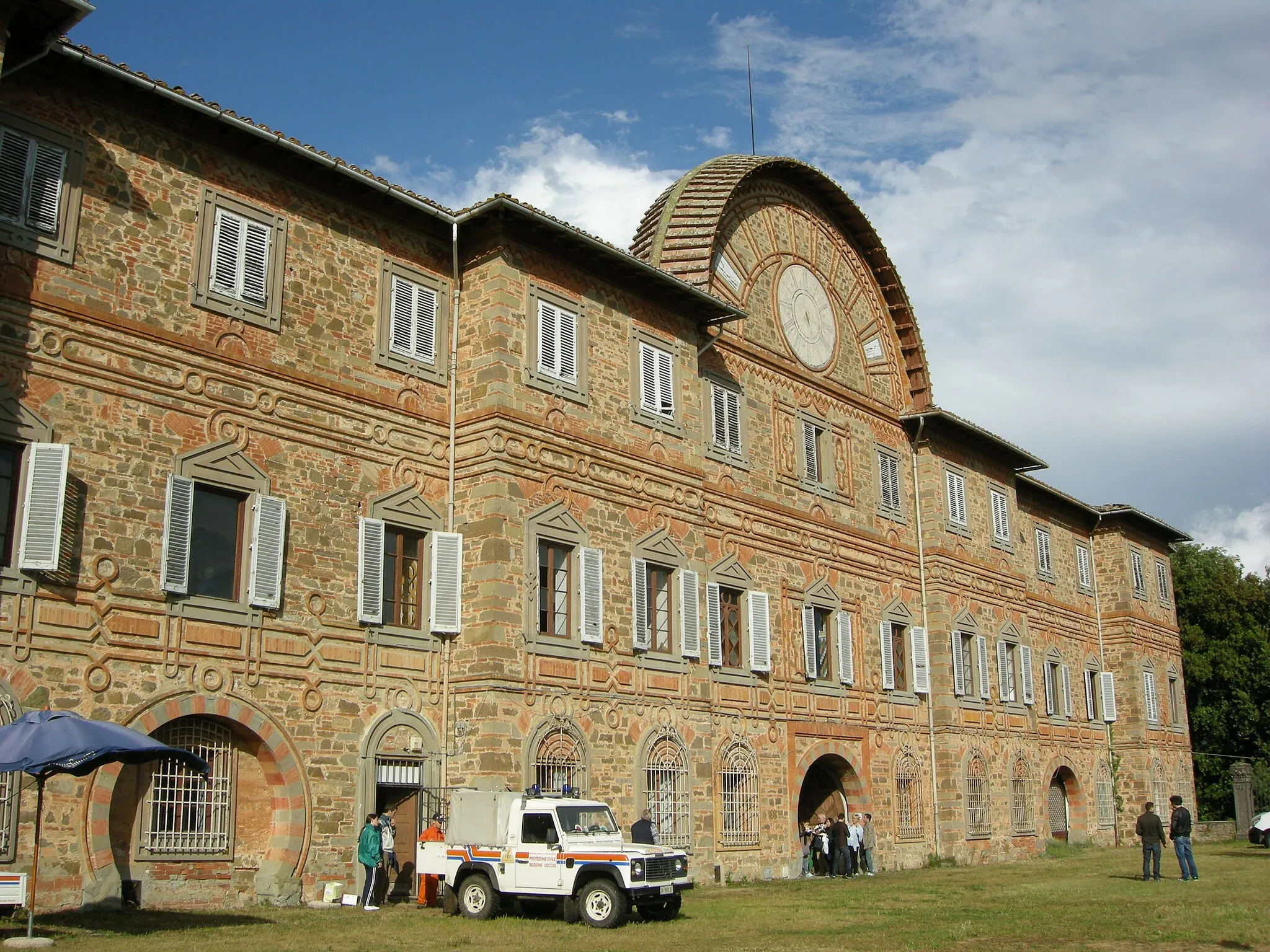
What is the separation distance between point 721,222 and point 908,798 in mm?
13807

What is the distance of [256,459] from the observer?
1725cm

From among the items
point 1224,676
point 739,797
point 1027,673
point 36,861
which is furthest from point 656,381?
point 1224,676

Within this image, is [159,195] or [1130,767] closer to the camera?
[159,195]

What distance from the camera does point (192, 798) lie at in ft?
52.6

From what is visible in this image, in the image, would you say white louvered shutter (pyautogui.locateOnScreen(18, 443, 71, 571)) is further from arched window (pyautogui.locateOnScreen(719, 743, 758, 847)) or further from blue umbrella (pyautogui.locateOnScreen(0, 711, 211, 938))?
arched window (pyautogui.locateOnScreen(719, 743, 758, 847))

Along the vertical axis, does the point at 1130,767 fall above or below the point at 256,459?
below

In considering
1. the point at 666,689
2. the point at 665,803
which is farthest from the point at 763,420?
the point at 665,803

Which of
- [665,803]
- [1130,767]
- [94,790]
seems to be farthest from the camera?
[1130,767]

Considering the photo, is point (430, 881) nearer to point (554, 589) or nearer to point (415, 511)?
point (554, 589)

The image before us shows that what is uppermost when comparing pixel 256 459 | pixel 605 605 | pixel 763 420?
pixel 763 420

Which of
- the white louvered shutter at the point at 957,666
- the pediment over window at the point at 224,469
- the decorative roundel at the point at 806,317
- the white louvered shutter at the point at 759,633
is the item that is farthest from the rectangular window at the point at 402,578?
the white louvered shutter at the point at 957,666

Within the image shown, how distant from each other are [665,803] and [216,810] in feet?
25.7

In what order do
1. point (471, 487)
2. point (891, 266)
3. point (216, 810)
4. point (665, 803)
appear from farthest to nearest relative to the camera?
point (891, 266)
point (665, 803)
point (471, 487)
point (216, 810)

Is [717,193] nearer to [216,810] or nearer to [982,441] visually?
[982,441]
